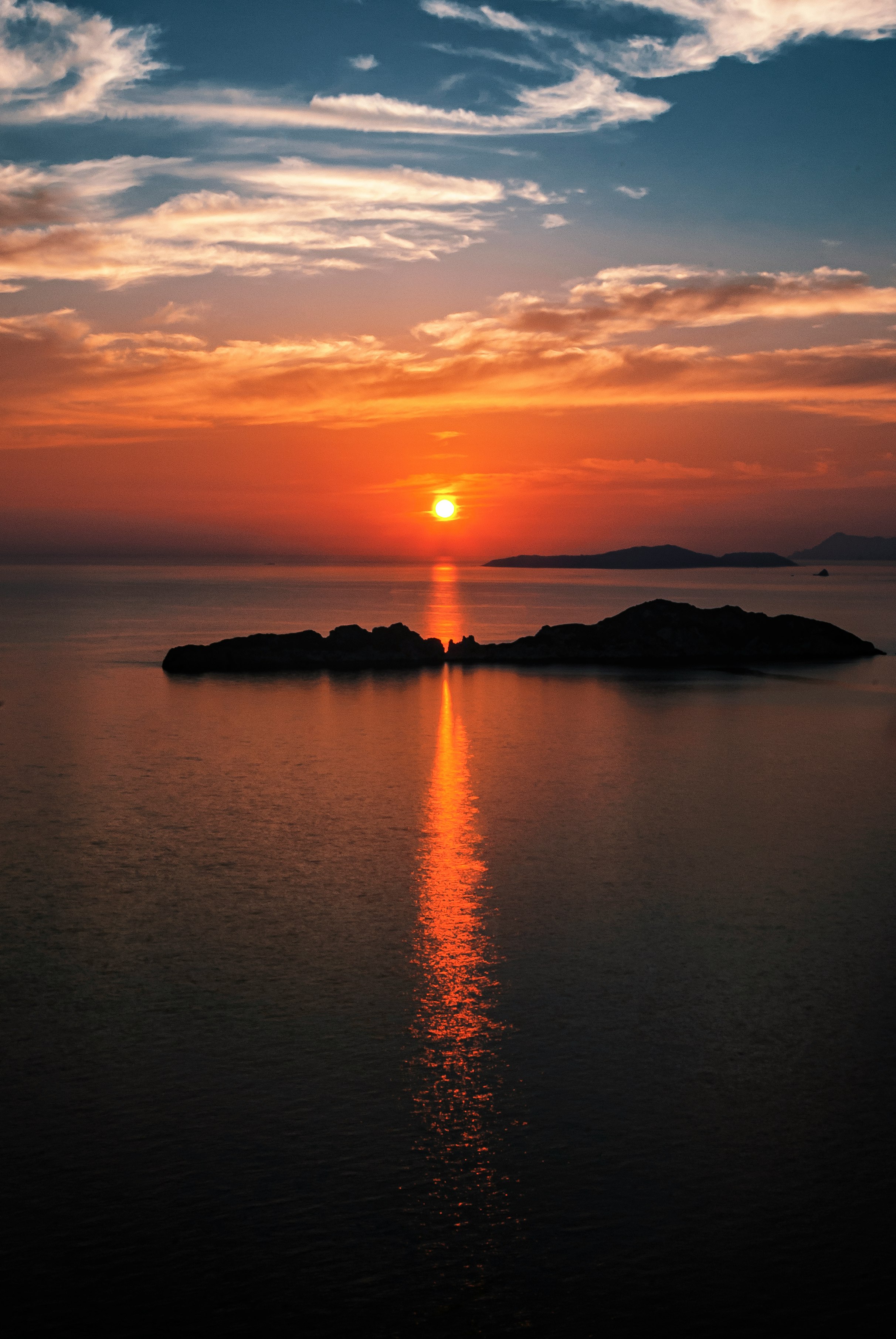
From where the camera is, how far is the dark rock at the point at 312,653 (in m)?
54.9

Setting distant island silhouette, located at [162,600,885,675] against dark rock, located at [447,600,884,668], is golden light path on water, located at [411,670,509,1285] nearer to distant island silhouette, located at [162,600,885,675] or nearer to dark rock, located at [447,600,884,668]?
distant island silhouette, located at [162,600,885,675]

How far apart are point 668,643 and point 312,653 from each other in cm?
2128

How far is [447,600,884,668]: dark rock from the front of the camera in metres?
61.9

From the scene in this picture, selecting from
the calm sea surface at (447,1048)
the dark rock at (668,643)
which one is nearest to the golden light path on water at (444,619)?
the dark rock at (668,643)

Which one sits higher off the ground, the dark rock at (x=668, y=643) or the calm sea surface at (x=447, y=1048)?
the dark rock at (x=668, y=643)

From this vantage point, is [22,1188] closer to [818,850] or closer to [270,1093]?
[270,1093]

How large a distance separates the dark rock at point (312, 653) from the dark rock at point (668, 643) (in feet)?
8.59

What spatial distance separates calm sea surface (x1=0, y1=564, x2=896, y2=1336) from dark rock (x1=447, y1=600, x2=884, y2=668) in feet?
104

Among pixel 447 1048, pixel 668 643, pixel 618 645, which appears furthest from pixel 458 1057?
pixel 668 643

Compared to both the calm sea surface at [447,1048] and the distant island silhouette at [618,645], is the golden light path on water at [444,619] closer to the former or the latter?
the distant island silhouette at [618,645]

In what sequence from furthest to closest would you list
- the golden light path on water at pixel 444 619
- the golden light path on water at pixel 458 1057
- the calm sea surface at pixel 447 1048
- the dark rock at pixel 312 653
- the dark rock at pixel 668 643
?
the golden light path on water at pixel 444 619
the dark rock at pixel 668 643
the dark rock at pixel 312 653
the golden light path on water at pixel 458 1057
the calm sea surface at pixel 447 1048

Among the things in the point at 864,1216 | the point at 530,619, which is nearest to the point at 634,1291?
the point at 864,1216

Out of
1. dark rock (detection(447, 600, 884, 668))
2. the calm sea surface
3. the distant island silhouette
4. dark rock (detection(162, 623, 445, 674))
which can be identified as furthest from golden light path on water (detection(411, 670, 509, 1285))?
dark rock (detection(447, 600, 884, 668))

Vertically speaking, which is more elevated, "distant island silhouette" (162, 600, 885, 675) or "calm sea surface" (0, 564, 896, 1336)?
"distant island silhouette" (162, 600, 885, 675)
